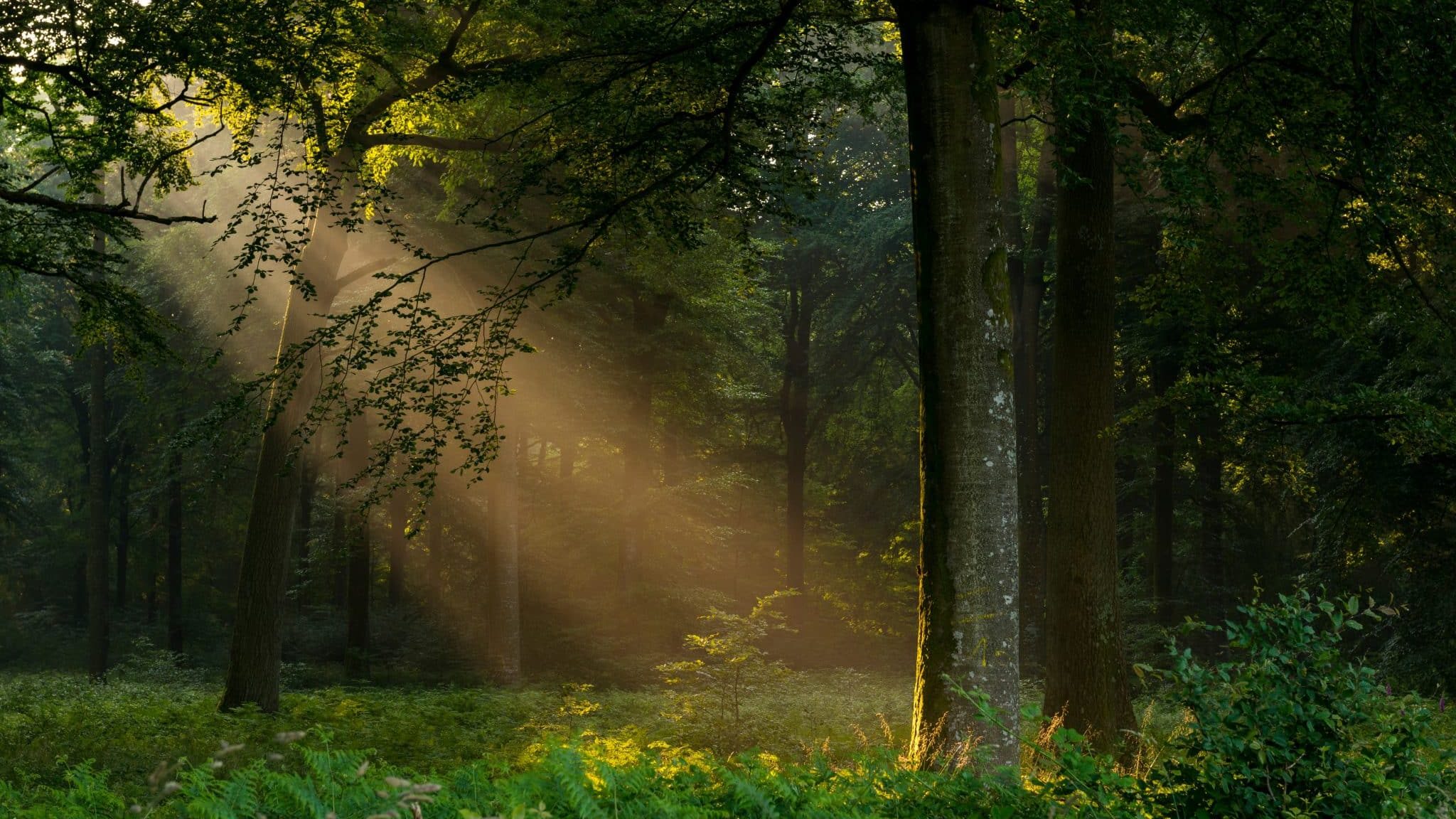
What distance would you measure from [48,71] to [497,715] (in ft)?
31.2

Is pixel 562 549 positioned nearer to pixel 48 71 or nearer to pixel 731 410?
pixel 731 410

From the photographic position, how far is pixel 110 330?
12234 millimetres

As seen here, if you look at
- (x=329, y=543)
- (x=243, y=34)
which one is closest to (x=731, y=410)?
(x=329, y=543)

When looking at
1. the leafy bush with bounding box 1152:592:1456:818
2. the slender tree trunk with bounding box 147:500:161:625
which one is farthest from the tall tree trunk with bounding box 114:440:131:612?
the leafy bush with bounding box 1152:592:1456:818

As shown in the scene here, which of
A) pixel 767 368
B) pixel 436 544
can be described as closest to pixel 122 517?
pixel 436 544

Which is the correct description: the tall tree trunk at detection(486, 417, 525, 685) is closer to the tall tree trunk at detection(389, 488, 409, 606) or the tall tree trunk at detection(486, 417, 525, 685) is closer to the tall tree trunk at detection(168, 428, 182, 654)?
the tall tree trunk at detection(389, 488, 409, 606)

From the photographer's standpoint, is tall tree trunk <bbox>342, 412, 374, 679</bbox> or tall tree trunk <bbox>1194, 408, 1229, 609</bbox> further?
tall tree trunk <bbox>342, 412, 374, 679</bbox>


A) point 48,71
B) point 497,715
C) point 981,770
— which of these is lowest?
point 497,715

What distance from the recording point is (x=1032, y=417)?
23.0 m

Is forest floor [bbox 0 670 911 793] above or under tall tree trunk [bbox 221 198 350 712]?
under

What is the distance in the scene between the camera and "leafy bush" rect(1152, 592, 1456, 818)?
4.16 meters

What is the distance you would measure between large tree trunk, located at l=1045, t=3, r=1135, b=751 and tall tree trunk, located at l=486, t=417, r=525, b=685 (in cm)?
1324

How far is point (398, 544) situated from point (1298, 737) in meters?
27.1

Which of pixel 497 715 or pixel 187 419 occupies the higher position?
pixel 187 419
